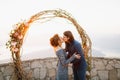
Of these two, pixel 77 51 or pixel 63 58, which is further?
pixel 77 51

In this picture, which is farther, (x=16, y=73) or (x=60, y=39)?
(x=16, y=73)

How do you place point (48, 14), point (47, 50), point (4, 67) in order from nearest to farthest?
point (48, 14)
point (4, 67)
point (47, 50)

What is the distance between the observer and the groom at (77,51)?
19.9 ft

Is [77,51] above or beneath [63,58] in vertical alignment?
above

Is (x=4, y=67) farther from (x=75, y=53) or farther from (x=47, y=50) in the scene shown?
(x=47, y=50)

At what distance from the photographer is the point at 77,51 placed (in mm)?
6113

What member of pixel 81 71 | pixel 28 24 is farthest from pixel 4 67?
pixel 81 71

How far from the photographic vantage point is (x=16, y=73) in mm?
7895

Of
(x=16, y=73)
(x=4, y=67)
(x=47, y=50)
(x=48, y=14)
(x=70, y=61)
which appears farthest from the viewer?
(x=47, y=50)

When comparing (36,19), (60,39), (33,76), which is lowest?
(33,76)

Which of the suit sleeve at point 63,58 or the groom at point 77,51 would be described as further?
the groom at point 77,51

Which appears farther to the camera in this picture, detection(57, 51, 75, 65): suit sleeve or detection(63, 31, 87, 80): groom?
detection(63, 31, 87, 80): groom

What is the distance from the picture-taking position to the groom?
19.9 feet

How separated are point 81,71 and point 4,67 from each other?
3.36 m
